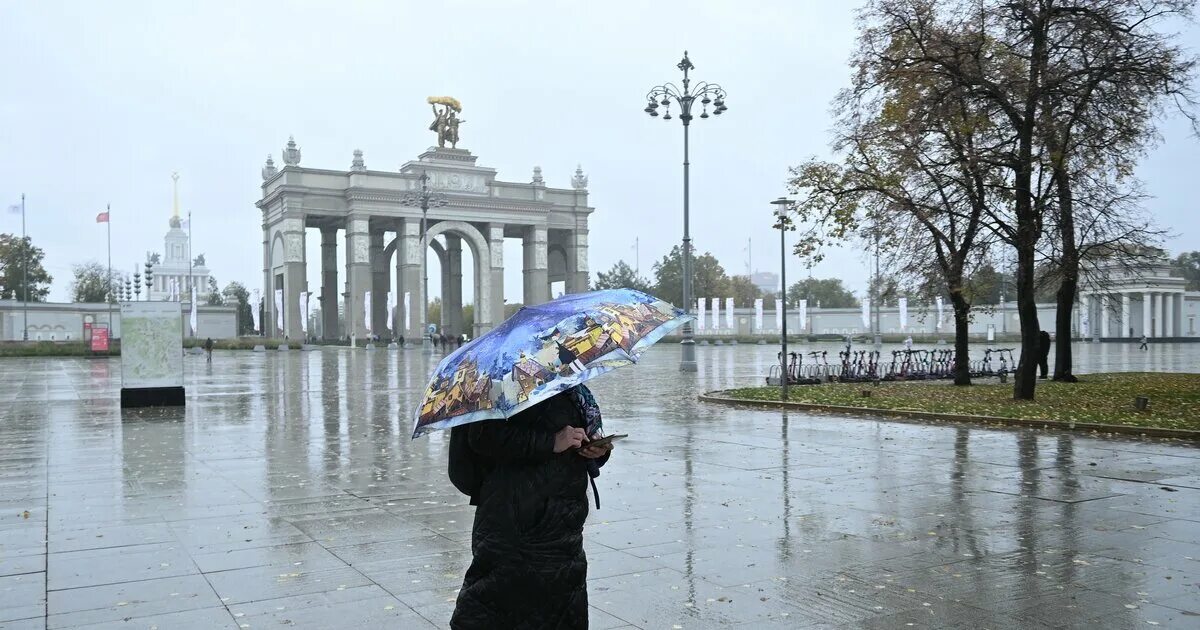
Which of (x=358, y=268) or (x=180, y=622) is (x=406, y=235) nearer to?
(x=358, y=268)

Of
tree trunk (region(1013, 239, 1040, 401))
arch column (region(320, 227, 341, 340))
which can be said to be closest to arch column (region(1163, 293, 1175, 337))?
arch column (region(320, 227, 341, 340))

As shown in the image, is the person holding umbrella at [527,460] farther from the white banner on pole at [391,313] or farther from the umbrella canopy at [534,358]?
the white banner on pole at [391,313]

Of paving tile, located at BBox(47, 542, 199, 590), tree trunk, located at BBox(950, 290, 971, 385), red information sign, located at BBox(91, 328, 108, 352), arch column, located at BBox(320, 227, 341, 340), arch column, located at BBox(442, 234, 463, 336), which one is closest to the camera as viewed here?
paving tile, located at BBox(47, 542, 199, 590)

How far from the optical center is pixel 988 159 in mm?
20031

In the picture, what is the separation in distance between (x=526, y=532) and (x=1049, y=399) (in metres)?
18.6

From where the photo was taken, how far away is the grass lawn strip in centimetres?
1609

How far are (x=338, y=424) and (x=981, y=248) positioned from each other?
17.0 meters

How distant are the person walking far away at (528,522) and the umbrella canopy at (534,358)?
147 mm

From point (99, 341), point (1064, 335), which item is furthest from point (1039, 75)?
point (99, 341)

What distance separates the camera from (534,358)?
378 centimetres

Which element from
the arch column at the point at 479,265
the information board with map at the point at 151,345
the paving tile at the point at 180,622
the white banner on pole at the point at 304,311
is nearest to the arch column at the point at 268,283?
the white banner on pole at the point at 304,311

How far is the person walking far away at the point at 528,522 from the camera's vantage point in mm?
3822

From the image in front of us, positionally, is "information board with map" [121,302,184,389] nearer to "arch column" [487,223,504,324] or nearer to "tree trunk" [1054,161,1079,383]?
"tree trunk" [1054,161,1079,383]

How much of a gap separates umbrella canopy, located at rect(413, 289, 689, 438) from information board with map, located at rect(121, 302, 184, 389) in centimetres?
1844
